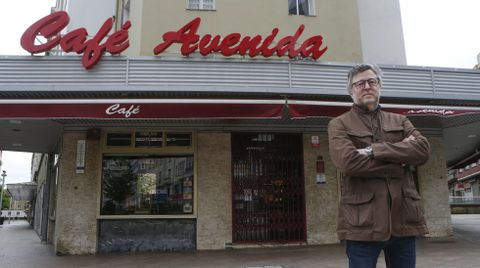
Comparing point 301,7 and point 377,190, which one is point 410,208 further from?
point 301,7

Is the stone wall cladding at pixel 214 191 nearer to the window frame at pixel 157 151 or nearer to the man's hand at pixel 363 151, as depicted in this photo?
the window frame at pixel 157 151

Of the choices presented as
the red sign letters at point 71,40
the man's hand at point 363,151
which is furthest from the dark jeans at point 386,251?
the red sign letters at point 71,40

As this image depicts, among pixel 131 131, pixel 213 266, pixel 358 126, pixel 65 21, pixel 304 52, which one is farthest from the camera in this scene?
pixel 131 131

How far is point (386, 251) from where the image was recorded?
2.83 metres

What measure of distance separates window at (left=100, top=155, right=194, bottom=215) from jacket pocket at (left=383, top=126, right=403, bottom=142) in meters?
8.26

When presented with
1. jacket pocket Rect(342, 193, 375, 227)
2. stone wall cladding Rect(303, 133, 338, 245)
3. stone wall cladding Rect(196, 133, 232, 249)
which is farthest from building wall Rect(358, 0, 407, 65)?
jacket pocket Rect(342, 193, 375, 227)

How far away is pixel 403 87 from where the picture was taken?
1020 cm

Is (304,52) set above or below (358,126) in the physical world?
above

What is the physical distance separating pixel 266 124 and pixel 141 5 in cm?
442

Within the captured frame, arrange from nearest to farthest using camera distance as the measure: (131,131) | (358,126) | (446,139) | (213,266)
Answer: (358,126) → (213,266) → (131,131) → (446,139)

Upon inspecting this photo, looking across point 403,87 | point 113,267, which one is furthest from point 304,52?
point 113,267

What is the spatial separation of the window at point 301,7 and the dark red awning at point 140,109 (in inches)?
181

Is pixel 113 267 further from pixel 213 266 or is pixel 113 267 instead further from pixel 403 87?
pixel 403 87

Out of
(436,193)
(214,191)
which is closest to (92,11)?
(214,191)
